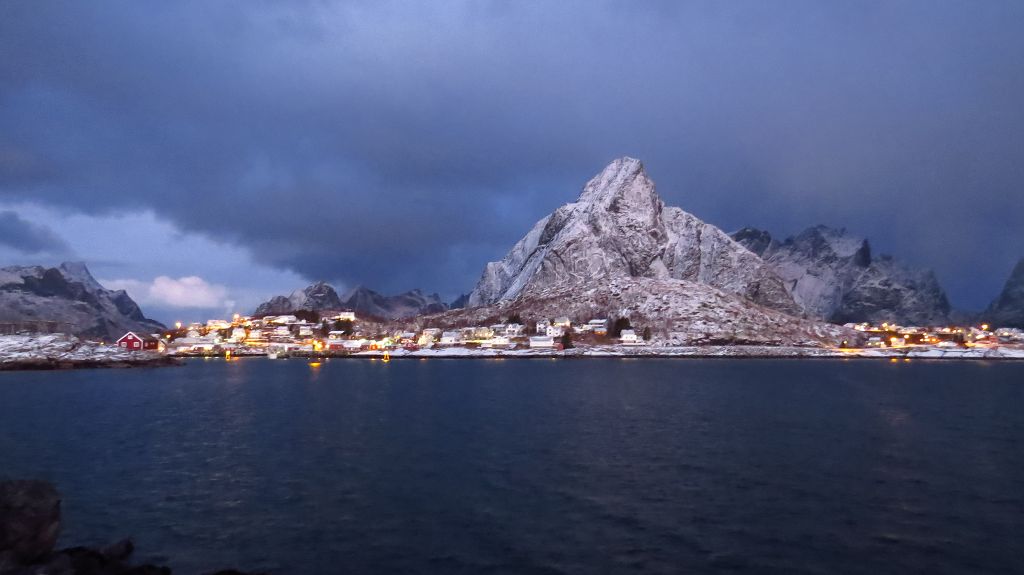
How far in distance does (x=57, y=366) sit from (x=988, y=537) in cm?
16267

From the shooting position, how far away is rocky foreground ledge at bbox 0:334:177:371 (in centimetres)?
13850

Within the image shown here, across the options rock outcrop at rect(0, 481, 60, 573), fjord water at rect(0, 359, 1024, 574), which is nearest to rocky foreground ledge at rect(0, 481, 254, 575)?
rock outcrop at rect(0, 481, 60, 573)

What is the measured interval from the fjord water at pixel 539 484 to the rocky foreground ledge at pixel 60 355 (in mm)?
87252

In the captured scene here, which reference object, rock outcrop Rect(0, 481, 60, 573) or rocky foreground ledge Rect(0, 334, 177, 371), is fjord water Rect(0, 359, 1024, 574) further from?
rocky foreground ledge Rect(0, 334, 177, 371)

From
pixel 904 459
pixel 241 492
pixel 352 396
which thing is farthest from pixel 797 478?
pixel 352 396

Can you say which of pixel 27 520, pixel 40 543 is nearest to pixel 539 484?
pixel 40 543

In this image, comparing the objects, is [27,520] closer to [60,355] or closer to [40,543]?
[40,543]

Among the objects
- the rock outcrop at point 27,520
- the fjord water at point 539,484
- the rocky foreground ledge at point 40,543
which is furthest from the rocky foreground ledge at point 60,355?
the rocky foreground ledge at point 40,543

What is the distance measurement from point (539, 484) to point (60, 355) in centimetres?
15212

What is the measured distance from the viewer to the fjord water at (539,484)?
22094 millimetres

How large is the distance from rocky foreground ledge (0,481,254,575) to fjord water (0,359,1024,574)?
168 cm

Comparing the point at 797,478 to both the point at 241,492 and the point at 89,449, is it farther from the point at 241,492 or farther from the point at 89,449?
the point at 89,449

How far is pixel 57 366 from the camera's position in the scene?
5507 inches

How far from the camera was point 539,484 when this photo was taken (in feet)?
105
